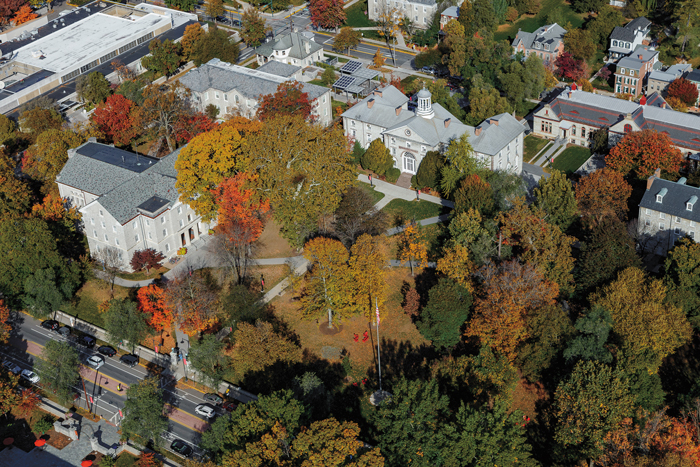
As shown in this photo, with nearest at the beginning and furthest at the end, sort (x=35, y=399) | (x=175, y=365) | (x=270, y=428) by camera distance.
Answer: (x=270, y=428) → (x=35, y=399) → (x=175, y=365)

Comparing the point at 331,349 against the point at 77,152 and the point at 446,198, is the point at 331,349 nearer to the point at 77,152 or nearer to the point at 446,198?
the point at 446,198

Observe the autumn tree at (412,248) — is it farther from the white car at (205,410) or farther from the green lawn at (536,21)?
the green lawn at (536,21)

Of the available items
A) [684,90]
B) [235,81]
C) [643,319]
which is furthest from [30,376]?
[684,90]

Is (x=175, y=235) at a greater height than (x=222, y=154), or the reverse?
(x=222, y=154)

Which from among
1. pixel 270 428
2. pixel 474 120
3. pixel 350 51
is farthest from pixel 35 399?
pixel 350 51

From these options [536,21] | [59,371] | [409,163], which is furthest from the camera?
[536,21]

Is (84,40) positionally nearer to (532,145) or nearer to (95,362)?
(95,362)

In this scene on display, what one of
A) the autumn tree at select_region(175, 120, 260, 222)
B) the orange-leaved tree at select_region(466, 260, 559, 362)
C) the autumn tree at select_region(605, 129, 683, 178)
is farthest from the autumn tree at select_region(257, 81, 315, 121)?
the orange-leaved tree at select_region(466, 260, 559, 362)
